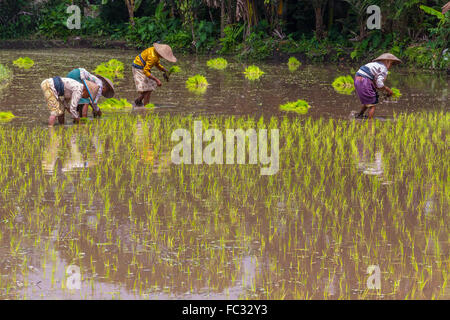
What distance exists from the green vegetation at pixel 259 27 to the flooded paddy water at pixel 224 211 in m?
8.05

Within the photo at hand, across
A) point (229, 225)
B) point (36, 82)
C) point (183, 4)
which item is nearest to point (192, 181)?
point (229, 225)

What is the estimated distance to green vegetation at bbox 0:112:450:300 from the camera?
177 inches

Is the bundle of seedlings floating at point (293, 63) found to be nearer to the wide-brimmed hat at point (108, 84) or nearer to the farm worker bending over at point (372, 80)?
the farm worker bending over at point (372, 80)

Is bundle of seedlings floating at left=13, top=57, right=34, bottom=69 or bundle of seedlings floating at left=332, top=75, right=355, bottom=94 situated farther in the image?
bundle of seedlings floating at left=13, top=57, right=34, bottom=69

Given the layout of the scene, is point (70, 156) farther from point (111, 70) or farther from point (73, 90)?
point (111, 70)

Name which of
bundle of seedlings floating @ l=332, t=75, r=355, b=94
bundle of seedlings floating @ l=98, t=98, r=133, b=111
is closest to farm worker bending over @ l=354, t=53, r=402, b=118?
bundle of seedlings floating @ l=98, t=98, r=133, b=111

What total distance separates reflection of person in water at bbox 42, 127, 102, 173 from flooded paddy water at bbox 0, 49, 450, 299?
3 centimetres

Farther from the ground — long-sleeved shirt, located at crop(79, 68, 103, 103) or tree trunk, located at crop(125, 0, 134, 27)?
long-sleeved shirt, located at crop(79, 68, 103, 103)

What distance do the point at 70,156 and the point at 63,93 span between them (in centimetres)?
165

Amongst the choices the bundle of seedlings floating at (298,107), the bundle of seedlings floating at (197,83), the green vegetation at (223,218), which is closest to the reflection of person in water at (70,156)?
the green vegetation at (223,218)

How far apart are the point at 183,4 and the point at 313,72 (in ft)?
21.3

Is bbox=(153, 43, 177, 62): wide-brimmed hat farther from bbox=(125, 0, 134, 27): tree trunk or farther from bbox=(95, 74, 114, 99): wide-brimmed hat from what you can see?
bbox=(125, 0, 134, 27): tree trunk

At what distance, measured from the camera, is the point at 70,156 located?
7992 mm
